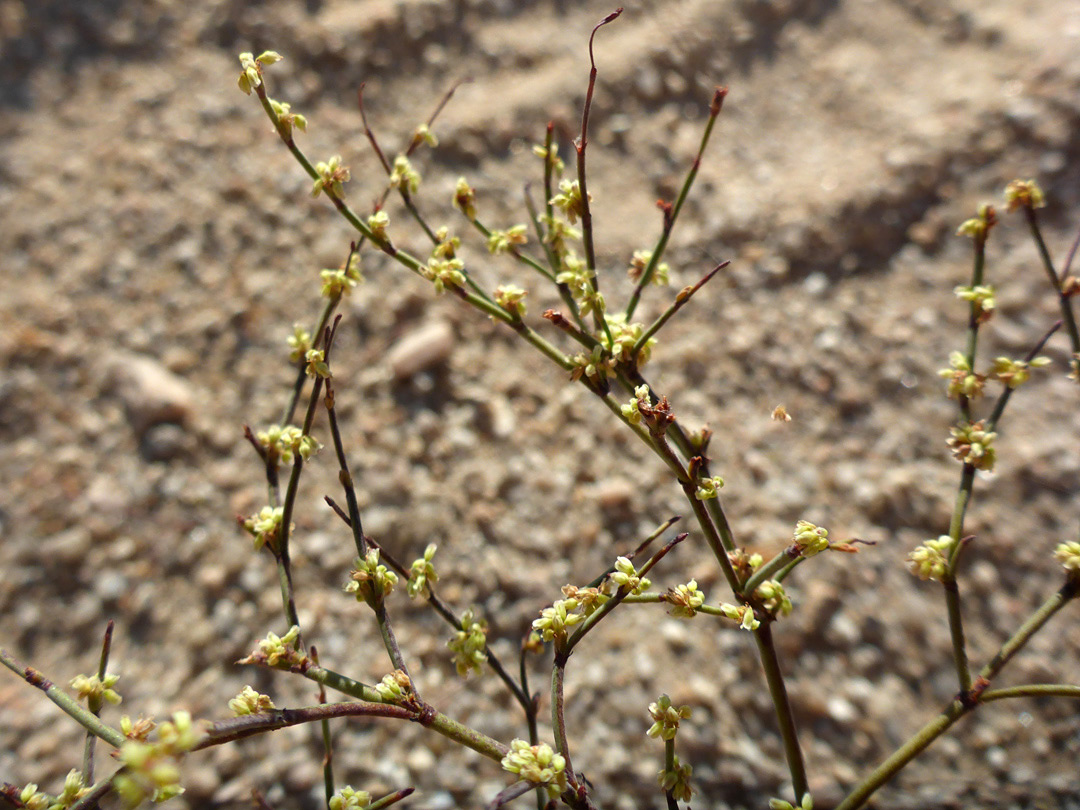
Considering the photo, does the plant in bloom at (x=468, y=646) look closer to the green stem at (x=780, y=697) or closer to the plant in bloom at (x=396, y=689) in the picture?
the plant in bloom at (x=396, y=689)

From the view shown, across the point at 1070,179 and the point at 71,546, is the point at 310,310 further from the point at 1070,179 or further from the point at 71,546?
the point at 1070,179

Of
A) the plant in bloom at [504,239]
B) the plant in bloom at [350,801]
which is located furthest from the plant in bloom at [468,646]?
the plant in bloom at [504,239]

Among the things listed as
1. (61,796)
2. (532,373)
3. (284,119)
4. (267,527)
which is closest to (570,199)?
(284,119)

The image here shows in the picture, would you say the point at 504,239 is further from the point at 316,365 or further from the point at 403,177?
the point at 316,365

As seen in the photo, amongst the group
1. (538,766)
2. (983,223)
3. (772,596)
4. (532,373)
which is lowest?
(538,766)

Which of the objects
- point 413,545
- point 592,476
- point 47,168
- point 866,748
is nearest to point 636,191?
point 592,476

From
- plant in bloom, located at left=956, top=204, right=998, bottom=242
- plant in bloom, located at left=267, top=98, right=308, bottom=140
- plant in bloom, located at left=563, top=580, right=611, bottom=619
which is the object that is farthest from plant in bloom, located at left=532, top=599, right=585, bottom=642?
plant in bloom, located at left=956, top=204, right=998, bottom=242
